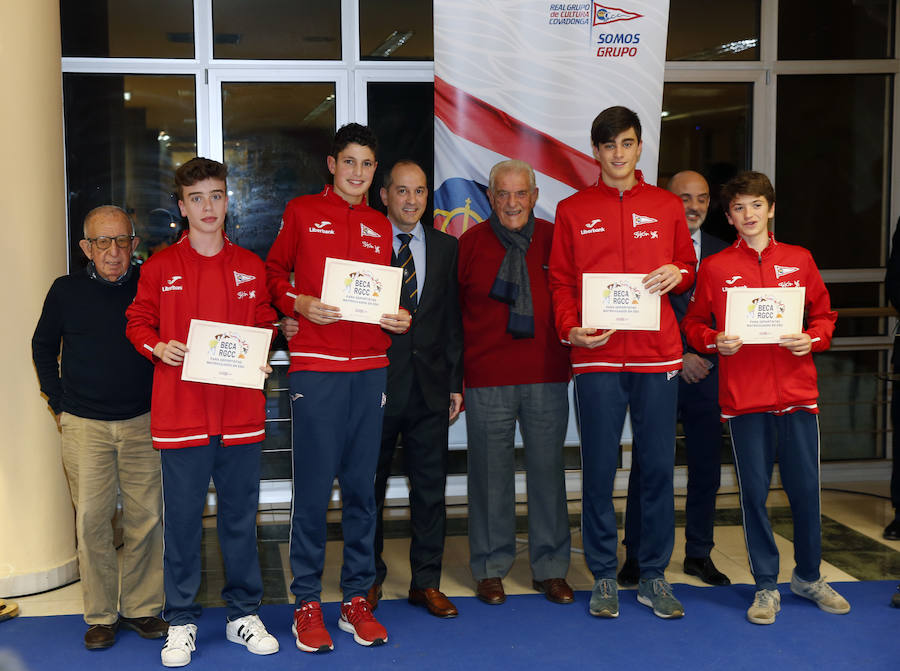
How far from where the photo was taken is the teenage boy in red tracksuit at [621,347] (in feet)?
11.5

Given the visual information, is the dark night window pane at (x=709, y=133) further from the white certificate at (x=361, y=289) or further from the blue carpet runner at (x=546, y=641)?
the white certificate at (x=361, y=289)

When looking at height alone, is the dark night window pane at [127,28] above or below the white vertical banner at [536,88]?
above

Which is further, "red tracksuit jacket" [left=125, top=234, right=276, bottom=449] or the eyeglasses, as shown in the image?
the eyeglasses

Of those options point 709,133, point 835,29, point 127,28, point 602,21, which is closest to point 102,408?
point 127,28

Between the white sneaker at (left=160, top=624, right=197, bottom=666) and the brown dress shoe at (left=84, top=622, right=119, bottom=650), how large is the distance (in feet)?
0.75

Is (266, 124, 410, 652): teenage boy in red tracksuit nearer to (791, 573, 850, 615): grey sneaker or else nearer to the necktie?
the necktie

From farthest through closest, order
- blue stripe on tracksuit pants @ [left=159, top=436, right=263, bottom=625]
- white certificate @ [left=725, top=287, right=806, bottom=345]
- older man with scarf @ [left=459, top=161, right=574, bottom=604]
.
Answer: older man with scarf @ [left=459, top=161, right=574, bottom=604] < white certificate @ [left=725, top=287, right=806, bottom=345] < blue stripe on tracksuit pants @ [left=159, top=436, right=263, bottom=625]

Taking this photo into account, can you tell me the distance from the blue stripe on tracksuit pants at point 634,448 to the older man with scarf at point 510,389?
21 centimetres

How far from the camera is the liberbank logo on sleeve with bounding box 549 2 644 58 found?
4.68 metres

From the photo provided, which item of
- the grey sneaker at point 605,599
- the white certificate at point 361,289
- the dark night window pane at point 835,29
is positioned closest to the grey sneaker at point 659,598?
the grey sneaker at point 605,599

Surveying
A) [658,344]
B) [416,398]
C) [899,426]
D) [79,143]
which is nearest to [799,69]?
[899,426]

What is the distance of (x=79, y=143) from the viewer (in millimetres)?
5328

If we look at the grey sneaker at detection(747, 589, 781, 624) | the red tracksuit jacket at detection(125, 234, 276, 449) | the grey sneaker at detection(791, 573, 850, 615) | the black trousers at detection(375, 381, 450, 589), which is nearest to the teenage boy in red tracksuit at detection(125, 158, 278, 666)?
the red tracksuit jacket at detection(125, 234, 276, 449)

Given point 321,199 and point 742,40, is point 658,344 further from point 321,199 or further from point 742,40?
point 742,40
